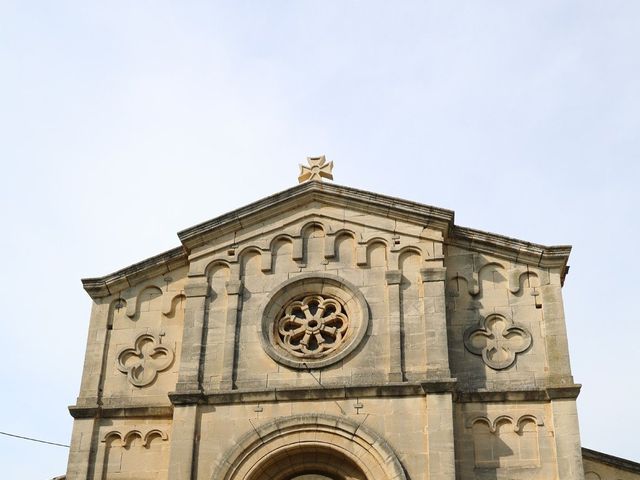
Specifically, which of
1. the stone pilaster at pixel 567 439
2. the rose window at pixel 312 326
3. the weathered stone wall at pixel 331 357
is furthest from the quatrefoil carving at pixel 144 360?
the stone pilaster at pixel 567 439

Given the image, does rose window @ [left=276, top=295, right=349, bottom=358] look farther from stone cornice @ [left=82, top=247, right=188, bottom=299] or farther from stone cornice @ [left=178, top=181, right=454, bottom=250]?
stone cornice @ [left=82, top=247, right=188, bottom=299]

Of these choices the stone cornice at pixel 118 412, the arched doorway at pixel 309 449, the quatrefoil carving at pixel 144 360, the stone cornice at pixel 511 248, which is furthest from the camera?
the quatrefoil carving at pixel 144 360

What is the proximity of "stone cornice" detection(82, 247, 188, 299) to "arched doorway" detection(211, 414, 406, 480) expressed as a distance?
4.41m

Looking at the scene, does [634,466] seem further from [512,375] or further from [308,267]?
[308,267]

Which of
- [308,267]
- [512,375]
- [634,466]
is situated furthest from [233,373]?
[634,466]

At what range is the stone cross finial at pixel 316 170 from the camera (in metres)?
21.8

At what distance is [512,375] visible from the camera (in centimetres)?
1895

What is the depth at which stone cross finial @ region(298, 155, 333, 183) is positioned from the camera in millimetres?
21812

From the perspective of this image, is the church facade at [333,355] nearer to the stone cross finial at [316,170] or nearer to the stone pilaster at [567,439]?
the stone pilaster at [567,439]

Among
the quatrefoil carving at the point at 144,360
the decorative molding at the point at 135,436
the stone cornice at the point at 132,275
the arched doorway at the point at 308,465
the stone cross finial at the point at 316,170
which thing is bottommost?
the arched doorway at the point at 308,465

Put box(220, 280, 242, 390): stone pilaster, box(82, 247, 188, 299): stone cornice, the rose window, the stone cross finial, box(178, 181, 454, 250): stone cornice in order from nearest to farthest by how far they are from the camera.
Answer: box(220, 280, 242, 390): stone pilaster, the rose window, box(178, 181, 454, 250): stone cornice, box(82, 247, 188, 299): stone cornice, the stone cross finial

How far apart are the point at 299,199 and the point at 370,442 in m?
5.63

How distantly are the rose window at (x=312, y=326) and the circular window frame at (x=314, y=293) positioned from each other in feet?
0.31

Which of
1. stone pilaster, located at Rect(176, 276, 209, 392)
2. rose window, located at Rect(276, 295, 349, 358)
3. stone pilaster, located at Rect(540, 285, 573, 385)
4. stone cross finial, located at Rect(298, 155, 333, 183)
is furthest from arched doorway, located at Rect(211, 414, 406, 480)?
stone cross finial, located at Rect(298, 155, 333, 183)
